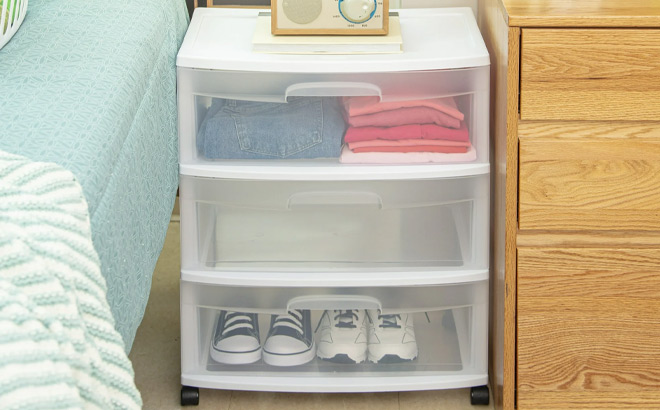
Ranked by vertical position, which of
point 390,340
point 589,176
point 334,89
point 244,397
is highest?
point 334,89

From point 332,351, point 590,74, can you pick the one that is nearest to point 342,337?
point 332,351

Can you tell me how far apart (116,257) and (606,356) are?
786 millimetres

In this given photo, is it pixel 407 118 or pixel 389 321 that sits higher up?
pixel 407 118

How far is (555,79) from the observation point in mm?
1214

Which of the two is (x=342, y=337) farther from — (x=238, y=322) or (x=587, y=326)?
(x=587, y=326)

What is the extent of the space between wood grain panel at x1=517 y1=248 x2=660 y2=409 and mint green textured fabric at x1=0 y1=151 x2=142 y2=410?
2.43 ft

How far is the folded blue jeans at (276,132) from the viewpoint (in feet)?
4.41

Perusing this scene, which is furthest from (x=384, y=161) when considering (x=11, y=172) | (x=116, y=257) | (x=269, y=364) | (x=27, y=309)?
(x=27, y=309)

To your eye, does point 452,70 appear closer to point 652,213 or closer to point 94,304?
point 652,213

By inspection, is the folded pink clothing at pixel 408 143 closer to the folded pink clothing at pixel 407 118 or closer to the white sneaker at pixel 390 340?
→ the folded pink clothing at pixel 407 118

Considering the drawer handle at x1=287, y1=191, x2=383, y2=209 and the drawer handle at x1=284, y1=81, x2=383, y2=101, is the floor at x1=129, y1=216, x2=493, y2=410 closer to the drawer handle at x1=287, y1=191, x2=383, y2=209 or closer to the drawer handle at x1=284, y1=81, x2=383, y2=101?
the drawer handle at x1=287, y1=191, x2=383, y2=209

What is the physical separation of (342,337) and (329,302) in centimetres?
7

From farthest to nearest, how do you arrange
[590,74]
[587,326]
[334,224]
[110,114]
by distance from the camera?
1. [334,224]
2. [587,326]
3. [590,74]
4. [110,114]

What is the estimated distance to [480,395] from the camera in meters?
1.45
